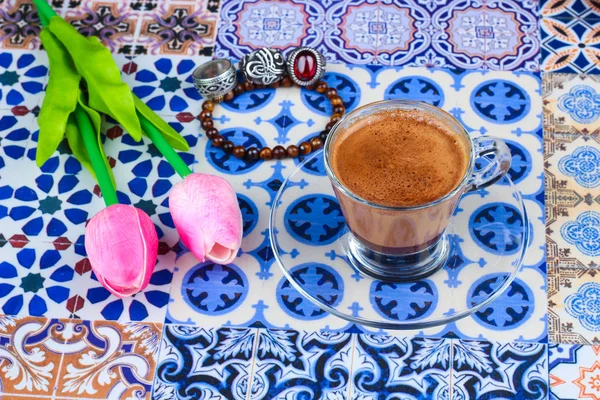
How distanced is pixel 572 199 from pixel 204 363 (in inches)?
17.9

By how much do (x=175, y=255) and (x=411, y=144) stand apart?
291mm

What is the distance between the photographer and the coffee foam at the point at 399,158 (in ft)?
2.43

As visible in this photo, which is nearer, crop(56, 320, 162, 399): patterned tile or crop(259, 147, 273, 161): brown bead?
crop(56, 320, 162, 399): patterned tile

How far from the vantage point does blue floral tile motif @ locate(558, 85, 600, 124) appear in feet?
3.09

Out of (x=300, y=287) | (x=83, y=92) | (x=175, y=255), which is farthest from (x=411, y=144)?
(x=83, y=92)

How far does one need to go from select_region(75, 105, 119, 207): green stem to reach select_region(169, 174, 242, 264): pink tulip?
79 millimetres

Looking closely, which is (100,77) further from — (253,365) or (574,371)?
(574,371)

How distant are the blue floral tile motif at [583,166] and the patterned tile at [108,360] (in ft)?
1.65

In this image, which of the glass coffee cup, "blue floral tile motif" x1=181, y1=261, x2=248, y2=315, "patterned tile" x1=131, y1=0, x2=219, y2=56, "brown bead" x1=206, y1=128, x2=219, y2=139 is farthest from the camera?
"patterned tile" x1=131, y1=0, x2=219, y2=56

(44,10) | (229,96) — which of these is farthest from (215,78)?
(44,10)

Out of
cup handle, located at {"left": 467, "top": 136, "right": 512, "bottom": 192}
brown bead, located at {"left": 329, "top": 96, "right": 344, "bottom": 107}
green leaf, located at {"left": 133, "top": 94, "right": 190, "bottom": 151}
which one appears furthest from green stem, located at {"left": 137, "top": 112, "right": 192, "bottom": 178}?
cup handle, located at {"left": 467, "top": 136, "right": 512, "bottom": 192}

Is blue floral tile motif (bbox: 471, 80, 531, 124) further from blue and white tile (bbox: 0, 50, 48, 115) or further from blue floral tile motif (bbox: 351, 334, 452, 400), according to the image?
blue and white tile (bbox: 0, 50, 48, 115)

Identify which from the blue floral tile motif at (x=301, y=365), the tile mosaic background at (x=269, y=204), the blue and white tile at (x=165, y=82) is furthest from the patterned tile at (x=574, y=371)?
the blue and white tile at (x=165, y=82)

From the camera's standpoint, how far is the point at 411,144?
784mm
